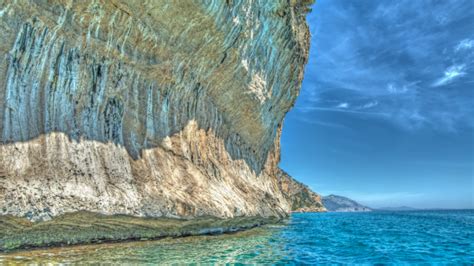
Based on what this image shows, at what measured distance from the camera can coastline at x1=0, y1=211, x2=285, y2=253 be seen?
9242 millimetres

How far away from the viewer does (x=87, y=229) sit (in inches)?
427

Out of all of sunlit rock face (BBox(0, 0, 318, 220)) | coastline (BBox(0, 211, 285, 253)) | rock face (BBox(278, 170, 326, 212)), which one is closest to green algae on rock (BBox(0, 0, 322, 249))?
sunlit rock face (BBox(0, 0, 318, 220))

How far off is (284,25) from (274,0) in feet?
A: 9.28

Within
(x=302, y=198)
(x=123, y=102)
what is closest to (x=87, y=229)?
(x=123, y=102)

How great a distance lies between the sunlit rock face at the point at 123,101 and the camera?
10.6m

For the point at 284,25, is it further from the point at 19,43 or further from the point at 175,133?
the point at 19,43

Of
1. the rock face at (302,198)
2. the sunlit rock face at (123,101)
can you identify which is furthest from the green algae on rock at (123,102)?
the rock face at (302,198)

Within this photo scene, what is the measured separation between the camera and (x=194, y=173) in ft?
53.8

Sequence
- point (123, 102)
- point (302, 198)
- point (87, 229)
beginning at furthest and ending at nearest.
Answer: point (302, 198) < point (123, 102) < point (87, 229)

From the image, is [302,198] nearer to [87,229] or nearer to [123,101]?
[123,101]

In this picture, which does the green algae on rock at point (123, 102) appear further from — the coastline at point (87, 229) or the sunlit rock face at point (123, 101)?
the coastline at point (87, 229)

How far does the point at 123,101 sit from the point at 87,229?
5692mm

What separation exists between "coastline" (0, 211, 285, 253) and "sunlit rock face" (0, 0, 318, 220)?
11.4 inches

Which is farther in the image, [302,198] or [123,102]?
[302,198]
